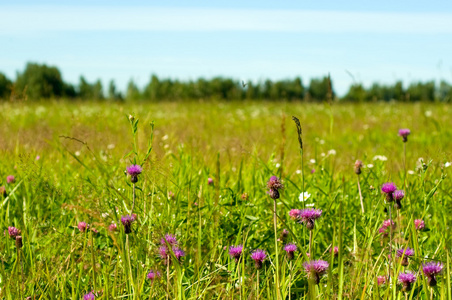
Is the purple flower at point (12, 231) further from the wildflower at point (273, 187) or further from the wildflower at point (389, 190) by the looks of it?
the wildflower at point (389, 190)

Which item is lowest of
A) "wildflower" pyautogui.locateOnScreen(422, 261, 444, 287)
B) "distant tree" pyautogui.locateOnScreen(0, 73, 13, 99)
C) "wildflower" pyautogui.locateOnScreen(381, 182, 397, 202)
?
"wildflower" pyautogui.locateOnScreen(422, 261, 444, 287)

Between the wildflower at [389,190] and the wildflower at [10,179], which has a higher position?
the wildflower at [389,190]

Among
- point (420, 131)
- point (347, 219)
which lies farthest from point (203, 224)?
point (420, 131)

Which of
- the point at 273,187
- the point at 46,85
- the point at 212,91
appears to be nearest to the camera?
the point at 273,187

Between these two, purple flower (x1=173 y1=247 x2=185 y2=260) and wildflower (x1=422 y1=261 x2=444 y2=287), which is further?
purple flower (x1=173 y1=247 x2=185 y2=260)

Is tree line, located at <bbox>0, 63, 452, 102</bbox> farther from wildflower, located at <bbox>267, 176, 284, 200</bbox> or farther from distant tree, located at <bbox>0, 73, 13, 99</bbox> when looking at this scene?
wildflower, located at <bbox>267, 176, 284, 200</bbox>

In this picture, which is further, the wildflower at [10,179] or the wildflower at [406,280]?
the wildflower at [10,179]

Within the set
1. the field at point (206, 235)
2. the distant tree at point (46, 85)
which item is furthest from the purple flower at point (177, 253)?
the distant tree at point (46, 85)

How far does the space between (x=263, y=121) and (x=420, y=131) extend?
2.65 meters

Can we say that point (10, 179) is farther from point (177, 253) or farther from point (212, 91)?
point (212, 91)

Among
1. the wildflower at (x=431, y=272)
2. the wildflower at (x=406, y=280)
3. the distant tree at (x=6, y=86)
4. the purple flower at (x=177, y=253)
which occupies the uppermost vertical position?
the distant tree at (x=6, y=86)

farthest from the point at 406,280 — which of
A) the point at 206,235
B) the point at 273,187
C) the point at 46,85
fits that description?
the point at 46,85

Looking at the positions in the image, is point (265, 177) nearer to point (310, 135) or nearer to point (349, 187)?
point (349, 187)

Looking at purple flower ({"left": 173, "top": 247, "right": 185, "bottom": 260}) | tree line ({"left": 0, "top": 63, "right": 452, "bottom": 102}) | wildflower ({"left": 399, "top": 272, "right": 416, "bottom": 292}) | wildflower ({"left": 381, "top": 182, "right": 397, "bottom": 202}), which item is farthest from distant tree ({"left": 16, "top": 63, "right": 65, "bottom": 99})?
wildflower ({"left": 399, "top": 272, "right": 416, "bottom": 292})
